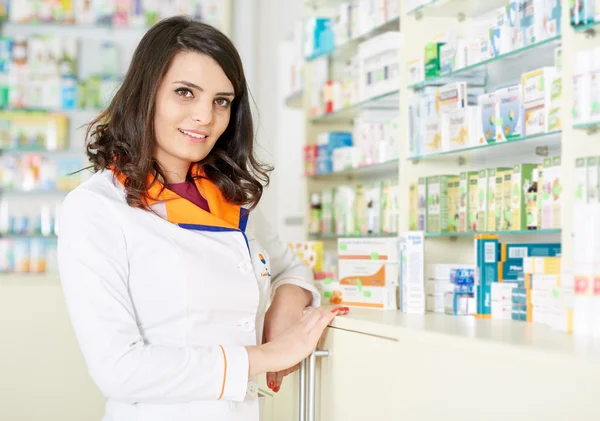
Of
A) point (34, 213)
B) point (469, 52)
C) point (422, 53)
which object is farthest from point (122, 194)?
point (34, 213)

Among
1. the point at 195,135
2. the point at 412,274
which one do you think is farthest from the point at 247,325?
the point at 412,274

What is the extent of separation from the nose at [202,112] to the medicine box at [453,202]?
124 cm

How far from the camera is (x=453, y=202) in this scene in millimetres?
2896

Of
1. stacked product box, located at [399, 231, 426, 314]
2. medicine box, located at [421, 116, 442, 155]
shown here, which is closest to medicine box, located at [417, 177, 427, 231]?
medicine box, located at [421, 116, 442, 155]

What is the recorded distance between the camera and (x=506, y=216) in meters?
2.58

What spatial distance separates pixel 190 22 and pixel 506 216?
1.21 m

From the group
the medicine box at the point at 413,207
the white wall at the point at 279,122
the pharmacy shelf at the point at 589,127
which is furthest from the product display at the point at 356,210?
the white wall at the point at 279,122

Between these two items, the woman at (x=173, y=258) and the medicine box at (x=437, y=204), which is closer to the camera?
the woman at (x=173, y=258)

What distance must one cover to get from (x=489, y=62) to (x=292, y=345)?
1330mm

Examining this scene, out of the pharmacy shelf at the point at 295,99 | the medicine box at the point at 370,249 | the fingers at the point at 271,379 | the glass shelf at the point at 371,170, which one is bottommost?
the fingers at the point at 271,379

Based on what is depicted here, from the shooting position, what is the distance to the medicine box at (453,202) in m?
2.87

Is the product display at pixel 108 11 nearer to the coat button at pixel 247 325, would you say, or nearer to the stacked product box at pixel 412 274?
the stacked product box at pixel 412 274

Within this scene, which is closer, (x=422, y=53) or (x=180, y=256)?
(x=180, y=256)

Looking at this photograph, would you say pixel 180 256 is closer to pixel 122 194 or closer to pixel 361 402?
pixel 122 194
